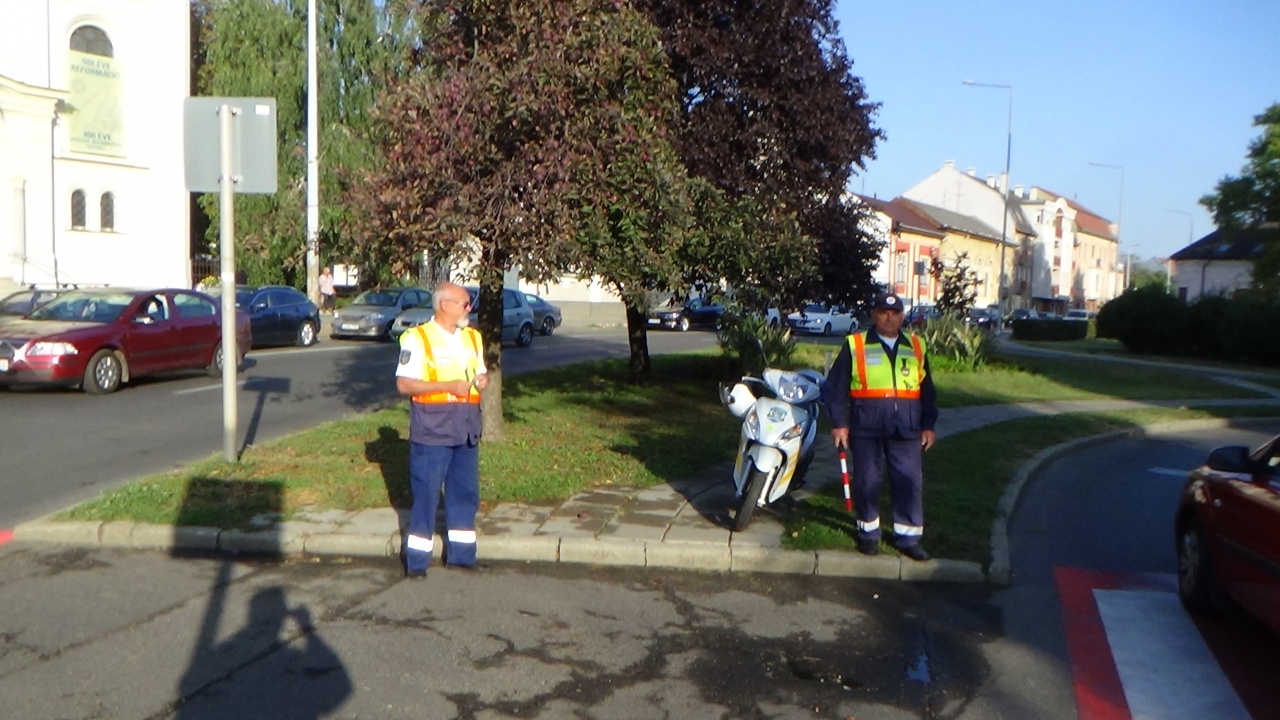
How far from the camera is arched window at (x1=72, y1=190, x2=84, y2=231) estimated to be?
1401 inches

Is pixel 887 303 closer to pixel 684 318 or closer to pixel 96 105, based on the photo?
pixel 96 105

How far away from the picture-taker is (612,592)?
7.12 m

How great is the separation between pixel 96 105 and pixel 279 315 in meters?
14.1

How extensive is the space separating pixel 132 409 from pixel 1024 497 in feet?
34.1

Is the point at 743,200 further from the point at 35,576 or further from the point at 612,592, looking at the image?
the point at 35,576

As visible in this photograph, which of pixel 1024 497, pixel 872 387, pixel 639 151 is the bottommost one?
pixel 1024 497

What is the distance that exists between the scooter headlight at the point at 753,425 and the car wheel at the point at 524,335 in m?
21.0

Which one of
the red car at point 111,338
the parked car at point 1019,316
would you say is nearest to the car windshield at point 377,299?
the red car at point 111,338

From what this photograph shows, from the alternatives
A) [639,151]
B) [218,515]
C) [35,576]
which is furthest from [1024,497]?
[35,576]

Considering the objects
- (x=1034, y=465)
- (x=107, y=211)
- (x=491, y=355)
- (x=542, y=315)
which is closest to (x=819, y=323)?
(x=542, y=315)

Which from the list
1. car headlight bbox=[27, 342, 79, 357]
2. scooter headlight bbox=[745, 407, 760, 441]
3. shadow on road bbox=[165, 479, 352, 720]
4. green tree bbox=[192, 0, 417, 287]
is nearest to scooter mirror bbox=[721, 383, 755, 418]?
scooter headlight bbox=[745, 407, 760, 441]

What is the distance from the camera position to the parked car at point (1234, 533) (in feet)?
18.7

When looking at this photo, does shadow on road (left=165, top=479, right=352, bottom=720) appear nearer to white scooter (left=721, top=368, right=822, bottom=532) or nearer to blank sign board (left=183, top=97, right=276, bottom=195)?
white scooter (left=721, top=368, right=822, bottom=532)

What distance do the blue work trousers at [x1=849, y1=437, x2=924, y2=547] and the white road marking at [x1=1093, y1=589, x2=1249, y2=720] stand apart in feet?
3.82
